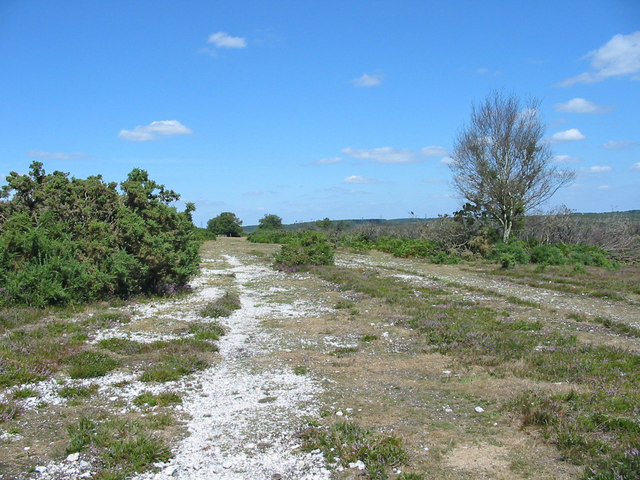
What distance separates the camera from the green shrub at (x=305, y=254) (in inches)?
987

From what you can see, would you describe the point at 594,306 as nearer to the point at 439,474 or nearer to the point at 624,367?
the point at 624,367

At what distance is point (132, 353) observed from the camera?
365 inches

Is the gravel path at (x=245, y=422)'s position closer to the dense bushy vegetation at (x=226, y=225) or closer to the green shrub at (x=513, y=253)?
the green shrub at (x=513, y=253)

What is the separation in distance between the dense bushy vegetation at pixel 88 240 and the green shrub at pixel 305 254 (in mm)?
8229

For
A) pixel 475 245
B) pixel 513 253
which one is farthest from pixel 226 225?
pixel 513 253

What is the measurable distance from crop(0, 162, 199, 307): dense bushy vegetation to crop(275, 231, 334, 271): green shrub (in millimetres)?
8229

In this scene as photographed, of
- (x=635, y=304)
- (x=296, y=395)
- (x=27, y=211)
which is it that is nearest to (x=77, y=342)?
(x=296, y=395)

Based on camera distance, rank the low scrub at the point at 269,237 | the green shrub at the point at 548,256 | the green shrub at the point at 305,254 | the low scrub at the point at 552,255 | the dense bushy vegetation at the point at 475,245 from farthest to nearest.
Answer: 1. the low scrub at the point at 269,237
2. the dense bushy vegetation at the point at 475,245
3. the green shrub at the point at 548,256
4. the low scrub at the point at 552,255
5. the green shrub at the point at 305,254

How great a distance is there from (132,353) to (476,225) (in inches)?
1129

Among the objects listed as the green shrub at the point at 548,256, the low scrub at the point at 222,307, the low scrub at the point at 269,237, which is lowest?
the low scrub at the point at 222,307

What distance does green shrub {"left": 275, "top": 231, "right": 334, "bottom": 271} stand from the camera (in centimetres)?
2508

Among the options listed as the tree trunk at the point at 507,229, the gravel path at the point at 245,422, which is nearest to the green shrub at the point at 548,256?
the tree trunk at the point at 507,229

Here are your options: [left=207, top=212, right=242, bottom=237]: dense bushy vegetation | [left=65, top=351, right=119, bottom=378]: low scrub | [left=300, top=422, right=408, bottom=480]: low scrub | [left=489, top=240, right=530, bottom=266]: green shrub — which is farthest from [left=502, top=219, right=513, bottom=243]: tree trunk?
[left=207, top=212, right=242, bottom=237]: dense bushy vegetation

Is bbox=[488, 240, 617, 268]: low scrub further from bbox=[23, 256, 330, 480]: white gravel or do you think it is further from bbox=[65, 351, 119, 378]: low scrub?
bbox=[65, 351, 119, 378]: low scrub
